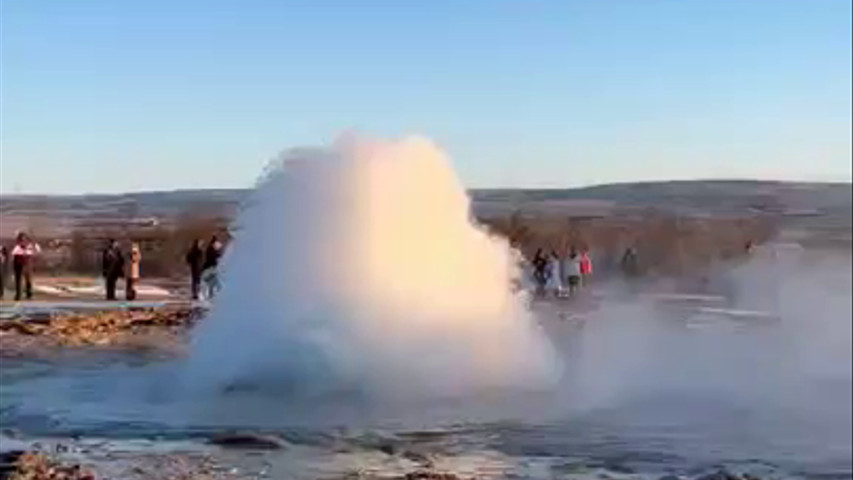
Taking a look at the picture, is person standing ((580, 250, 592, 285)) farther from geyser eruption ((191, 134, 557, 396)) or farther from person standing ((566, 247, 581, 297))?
geyser eruption ((191, 134, 557, 396))

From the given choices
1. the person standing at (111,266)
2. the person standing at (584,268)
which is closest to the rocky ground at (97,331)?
the person standing at (111,266)

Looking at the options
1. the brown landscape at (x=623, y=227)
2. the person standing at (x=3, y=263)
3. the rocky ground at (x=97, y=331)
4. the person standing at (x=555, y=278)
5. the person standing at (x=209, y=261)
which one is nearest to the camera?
the brown landscape at (x=623, y=227)

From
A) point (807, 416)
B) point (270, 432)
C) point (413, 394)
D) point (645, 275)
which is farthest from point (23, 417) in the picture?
point (645, 275)

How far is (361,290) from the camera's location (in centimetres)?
1444

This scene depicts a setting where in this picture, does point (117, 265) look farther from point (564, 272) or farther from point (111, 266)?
point (564, 272)

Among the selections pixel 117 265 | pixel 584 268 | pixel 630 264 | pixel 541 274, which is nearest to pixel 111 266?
pixel 117 265

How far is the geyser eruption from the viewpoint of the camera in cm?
1409

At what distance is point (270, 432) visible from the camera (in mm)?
10984

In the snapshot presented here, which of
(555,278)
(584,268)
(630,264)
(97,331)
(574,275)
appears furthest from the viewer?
(630,264)

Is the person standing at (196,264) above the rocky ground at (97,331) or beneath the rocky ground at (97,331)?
above

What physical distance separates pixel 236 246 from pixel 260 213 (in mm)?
528

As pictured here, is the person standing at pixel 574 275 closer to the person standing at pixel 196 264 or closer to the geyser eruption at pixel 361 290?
the person standing at pixel 196 264

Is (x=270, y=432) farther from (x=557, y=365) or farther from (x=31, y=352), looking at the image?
(x=31, y=352)

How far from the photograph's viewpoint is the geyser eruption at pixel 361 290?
14094 millimetres
